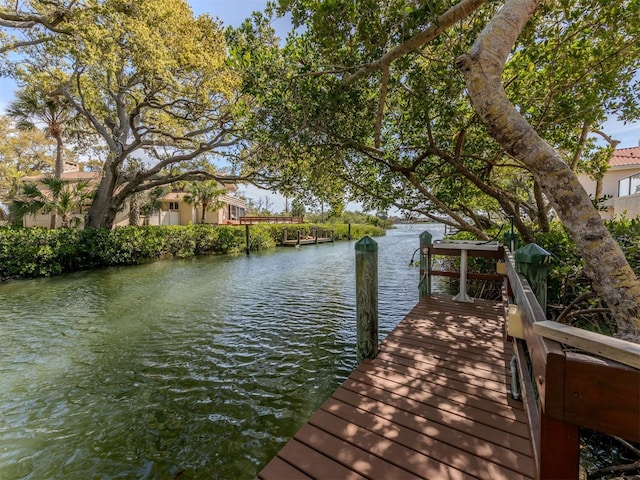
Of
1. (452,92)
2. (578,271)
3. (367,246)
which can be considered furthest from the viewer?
(452,92)

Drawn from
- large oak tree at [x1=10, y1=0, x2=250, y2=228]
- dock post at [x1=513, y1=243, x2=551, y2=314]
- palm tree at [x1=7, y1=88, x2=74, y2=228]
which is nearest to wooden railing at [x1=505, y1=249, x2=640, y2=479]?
dock post at [x1=513, y1=243, x2=551, y2=314]

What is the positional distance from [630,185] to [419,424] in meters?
15.7

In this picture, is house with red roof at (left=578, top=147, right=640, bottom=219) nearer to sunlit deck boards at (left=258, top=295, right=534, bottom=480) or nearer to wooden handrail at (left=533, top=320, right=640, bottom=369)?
sunlit deck boards at (left=258, top=295, right=534, bottom=480)

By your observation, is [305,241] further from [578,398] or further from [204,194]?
[578,398]

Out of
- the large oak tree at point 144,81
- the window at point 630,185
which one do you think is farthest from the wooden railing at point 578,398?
the window at point 630,185

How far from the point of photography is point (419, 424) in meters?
2.29

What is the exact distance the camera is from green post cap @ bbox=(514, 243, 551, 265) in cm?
235

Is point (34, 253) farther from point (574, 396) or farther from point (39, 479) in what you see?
point (574, 396)

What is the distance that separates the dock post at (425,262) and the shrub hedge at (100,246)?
12.5 m

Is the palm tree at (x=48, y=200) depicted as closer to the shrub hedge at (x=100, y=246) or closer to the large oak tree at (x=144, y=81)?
the large oak tree at (x=144, y=81)

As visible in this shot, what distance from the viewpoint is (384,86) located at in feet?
13.5

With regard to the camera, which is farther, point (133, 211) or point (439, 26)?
point (133, 211)

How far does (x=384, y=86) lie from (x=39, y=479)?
17.5ft

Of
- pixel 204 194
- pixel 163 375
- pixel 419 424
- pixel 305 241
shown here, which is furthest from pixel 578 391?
pixel 204 194
